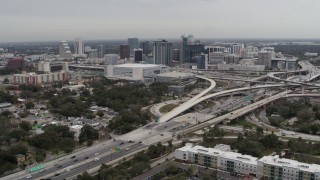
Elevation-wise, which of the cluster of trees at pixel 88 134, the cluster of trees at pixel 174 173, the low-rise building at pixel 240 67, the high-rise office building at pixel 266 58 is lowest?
the cluster of trees at pixel 174 173

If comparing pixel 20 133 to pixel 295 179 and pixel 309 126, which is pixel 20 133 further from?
pixel 309 126

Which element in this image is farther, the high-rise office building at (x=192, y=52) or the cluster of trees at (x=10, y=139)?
the high-rise office building at (x=192, y=52)

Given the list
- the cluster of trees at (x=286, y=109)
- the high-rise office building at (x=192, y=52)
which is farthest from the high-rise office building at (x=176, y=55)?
the cluster of trees at (x=286, y=109)

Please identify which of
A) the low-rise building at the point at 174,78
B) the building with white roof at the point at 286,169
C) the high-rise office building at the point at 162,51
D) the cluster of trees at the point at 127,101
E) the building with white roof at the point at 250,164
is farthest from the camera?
the high-rise office building at the point at 162,51

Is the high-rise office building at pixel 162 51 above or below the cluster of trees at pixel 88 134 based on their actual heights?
above

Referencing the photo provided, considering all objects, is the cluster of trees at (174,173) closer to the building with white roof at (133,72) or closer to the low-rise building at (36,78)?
the building with white roof at (133,72)

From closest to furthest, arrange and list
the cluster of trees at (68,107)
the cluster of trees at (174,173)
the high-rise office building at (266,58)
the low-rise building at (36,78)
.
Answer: the cluster of trees at (174,173) → the cluster of trees at (68,107) → the low-rise building at (36,78) → the high-rise office building at (266,58)
